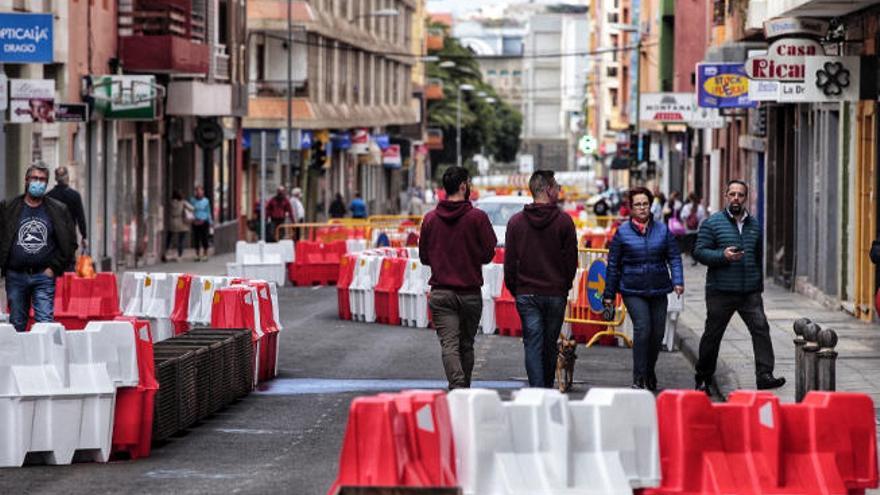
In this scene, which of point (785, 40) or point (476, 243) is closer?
point (476, 243)

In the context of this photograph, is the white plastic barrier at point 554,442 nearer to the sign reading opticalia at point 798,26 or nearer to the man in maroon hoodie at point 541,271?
the man in maroon hoodie at point 541,271

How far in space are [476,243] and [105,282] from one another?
8.92 metres

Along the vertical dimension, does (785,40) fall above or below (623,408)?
above

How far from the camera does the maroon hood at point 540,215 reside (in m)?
15.4

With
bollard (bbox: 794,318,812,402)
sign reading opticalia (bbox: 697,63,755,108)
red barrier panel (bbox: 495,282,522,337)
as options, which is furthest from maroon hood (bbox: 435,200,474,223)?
sign reading opticalia (bbox: 697,63,755,108)

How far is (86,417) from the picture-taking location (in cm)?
1323

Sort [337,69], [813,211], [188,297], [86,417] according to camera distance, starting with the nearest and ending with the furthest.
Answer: [86,417]
[188,297]
[813,211]
[337,69]

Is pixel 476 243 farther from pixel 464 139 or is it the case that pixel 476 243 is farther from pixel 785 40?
pixel 464 139

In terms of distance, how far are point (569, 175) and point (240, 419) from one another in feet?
473

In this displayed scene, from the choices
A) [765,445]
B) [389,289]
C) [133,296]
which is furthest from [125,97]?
[765,445]

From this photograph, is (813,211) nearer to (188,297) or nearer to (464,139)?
(188,297)

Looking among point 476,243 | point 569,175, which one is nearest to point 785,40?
point 476,243

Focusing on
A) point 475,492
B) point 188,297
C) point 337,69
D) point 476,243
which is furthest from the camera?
point 337,69

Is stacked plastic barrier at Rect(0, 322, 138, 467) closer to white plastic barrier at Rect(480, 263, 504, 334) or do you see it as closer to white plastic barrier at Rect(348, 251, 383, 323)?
white plastic barrier at Rect(480, 263, 504, 334)
